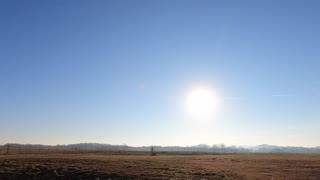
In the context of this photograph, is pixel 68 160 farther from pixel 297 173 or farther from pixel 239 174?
pixel 297 173

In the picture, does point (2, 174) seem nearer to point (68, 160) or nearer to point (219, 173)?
point (68, 160)

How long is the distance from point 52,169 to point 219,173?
1964 centimetres

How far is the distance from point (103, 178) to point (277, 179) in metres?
18.7

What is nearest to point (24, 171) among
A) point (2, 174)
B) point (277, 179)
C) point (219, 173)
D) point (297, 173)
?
point (2, 174)

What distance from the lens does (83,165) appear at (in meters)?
51.3

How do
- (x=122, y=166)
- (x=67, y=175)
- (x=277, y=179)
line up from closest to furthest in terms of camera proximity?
(x=277, y=179) → (x=67, y=175) → (x=122, y=166)

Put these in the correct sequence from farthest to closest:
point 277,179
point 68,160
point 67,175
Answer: point 68,160, point 67,175, point 277,179

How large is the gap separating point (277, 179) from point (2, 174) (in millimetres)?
30849

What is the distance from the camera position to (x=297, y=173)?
4938cm

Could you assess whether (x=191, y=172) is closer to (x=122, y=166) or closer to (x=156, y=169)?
(x=156, y=169)

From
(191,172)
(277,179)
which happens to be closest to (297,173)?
(277,179)

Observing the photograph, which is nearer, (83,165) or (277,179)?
(277,179)

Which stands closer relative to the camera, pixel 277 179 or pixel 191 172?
pixel 277 179

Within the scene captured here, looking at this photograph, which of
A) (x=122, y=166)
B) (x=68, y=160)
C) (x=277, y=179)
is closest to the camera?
(x=277, y=179)
